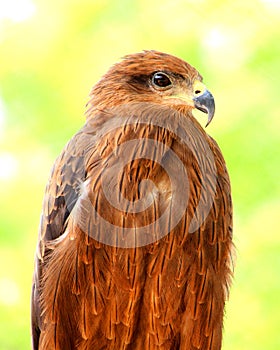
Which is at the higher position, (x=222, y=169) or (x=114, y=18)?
(x=114, y=18)

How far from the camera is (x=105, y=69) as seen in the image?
198 inches

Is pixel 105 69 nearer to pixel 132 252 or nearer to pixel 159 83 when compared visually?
pixel 159 83

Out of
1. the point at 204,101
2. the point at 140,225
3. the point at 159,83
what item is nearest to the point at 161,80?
the point at 159,83

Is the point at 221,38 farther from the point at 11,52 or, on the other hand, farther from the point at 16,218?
the point at 16,218

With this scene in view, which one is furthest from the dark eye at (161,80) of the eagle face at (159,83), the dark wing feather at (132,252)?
the dark wing feather at (132,252)

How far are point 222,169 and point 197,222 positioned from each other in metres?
0.33

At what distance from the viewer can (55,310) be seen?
3.77 metres

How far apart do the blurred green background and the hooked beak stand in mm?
1131

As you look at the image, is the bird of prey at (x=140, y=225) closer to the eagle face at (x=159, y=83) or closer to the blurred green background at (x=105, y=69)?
the eagle face at (x=159, y=83)

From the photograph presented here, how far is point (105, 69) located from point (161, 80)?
1.19 meters

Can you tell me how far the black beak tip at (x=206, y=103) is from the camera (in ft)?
12.4

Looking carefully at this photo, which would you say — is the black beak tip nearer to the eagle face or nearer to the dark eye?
the eagle face

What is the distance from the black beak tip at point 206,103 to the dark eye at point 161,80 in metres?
0.15

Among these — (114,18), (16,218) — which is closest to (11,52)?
(114,18)
